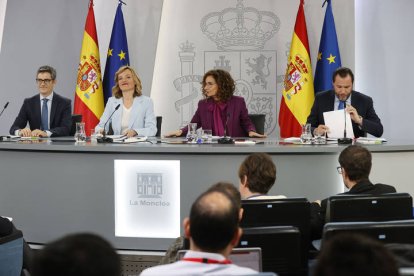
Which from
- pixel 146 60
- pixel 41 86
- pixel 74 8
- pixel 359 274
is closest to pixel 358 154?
pixel 359 274

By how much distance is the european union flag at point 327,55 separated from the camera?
7.11 meters

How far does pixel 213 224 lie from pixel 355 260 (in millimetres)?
684

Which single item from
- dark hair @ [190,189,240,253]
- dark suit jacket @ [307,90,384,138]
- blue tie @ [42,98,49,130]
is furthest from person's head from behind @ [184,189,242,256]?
blue tie @ [42,98,49,130]

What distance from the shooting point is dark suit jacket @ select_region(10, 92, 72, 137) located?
600 cm

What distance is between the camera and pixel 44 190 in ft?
16.2

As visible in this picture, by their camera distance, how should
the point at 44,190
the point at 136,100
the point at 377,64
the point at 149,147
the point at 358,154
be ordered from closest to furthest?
the point at 358,154 < the point at 149,147 < the point at 44,190 < the point at 136,100 < the point at 377,64

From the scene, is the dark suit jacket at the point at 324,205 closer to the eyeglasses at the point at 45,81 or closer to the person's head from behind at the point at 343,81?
the person's head from behind at the point at 343,81

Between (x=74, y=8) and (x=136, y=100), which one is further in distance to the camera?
(x=74, y=8)

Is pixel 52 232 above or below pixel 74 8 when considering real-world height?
below

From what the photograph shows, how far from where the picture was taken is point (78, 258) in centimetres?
122

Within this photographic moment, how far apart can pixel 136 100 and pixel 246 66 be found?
224 cm

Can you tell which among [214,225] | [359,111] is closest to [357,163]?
[214,225]

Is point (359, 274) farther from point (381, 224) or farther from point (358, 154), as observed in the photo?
point (358, 154)

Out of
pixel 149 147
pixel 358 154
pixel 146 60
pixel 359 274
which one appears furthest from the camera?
pixel 146 60
